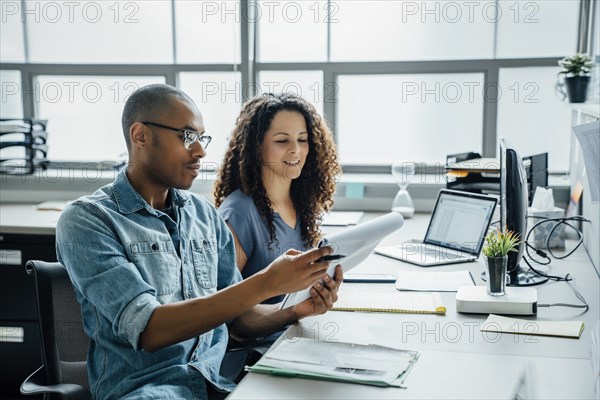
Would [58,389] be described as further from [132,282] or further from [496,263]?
[496,263]

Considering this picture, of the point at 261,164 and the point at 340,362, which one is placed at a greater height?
the point at 261,164

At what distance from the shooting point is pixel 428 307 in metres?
1.87

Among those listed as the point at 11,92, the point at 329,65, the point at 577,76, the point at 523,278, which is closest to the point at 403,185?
the point at 329,65

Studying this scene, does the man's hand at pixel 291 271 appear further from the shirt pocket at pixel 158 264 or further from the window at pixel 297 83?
the window at pixel 297 83

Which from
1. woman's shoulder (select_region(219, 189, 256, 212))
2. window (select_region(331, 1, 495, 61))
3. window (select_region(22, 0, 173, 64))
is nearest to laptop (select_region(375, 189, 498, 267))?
woman's shoulder (select_region(219, 189, 256, 212))

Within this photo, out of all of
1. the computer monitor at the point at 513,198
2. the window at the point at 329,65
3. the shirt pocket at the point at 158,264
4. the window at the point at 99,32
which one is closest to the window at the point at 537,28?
the window at the point at 329,65

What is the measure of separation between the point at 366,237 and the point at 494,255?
0.43 m

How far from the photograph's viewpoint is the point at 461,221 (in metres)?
2.60

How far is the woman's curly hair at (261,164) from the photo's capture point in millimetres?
2377

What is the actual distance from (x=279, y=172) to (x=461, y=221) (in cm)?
74

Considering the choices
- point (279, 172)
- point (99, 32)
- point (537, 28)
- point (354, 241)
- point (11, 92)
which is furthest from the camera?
point (11, 92)

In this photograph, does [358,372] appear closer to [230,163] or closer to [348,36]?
[230,163]

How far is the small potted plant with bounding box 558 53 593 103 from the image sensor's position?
3.05m

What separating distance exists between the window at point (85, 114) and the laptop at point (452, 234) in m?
1.93
